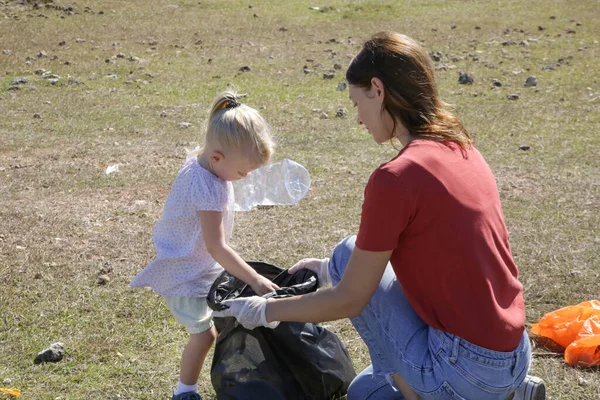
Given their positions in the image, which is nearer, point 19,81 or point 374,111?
point 374,111

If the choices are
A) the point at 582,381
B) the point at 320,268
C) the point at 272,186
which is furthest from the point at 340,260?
the point at 272,186

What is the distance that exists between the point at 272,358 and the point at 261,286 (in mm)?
303

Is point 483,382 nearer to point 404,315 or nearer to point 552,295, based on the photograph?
point 404,315

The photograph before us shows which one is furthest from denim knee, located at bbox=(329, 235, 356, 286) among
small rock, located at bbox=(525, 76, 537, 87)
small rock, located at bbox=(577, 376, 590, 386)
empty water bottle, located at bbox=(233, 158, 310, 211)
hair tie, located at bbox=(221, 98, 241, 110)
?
small rock, located at bbox=(525, 76, 537, 87)

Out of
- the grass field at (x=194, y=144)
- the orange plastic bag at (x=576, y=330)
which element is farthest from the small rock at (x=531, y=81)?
the orange plastic bag at (x=576, y=330)

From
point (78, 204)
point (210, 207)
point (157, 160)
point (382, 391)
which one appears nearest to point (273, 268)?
point (210, 207)

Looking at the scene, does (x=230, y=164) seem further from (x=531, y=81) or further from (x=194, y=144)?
(x=531, y=81)

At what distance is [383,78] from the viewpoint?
8.10ft

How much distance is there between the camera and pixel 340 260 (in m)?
2.79

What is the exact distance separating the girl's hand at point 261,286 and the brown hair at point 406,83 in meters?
0.74

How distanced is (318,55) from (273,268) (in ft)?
25.6

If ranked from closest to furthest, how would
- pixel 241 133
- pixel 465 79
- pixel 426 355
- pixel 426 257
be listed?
pixel 426 257 → pixel 426 355 → pixel 241 133 → pixel 465 79

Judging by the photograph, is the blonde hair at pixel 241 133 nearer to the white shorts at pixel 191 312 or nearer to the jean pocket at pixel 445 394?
the white shorts at pixel 191 312

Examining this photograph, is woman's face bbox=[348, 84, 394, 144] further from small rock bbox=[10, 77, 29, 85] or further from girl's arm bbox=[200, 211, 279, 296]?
small rock bbox=[10, 77, 29, 85]
